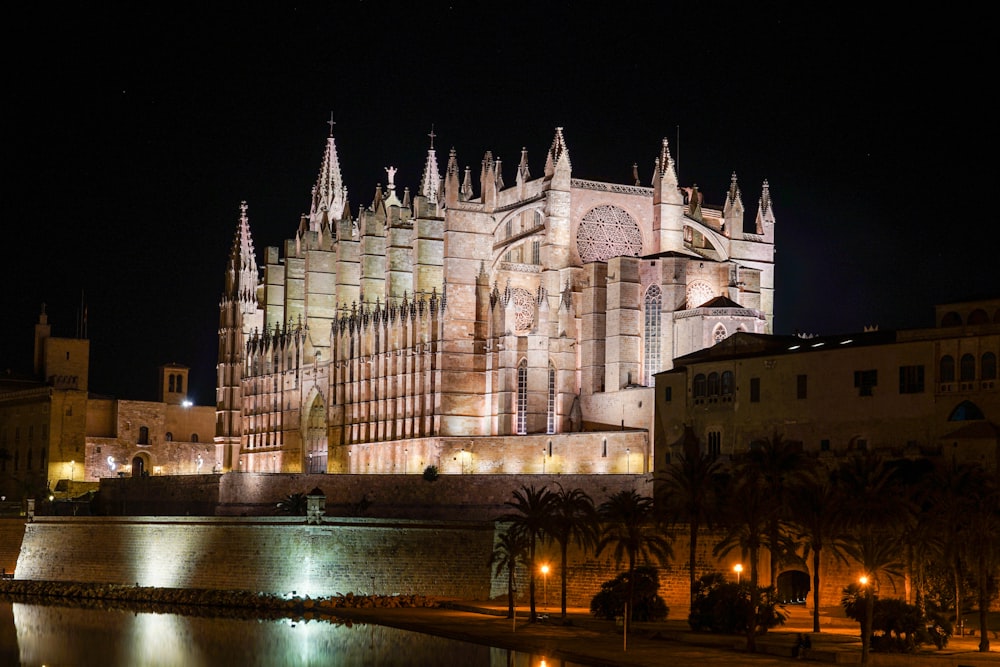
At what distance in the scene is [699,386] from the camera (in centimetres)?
5619

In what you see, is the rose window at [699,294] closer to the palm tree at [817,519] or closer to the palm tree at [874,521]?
the palm tree at [817,519]

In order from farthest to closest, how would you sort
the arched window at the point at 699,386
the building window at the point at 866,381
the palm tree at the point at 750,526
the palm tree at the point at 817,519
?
the arched window at the point at 699,386 → the building window at the point at 866,381 → the palm tree at the point at 817,519 → the palm tree at the point at 750,526

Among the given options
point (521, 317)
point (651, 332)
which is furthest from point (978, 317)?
point (521, 317)

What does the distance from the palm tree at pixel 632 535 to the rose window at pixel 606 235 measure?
72.4 ft

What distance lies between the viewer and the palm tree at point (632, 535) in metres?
45.8

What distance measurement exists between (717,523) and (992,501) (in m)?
7.30

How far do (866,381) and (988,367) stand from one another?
4.00m

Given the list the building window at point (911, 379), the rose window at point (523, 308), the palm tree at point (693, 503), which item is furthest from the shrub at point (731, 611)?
the rose window at point (523, 308)

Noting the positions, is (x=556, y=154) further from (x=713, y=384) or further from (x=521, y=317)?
(x=713, y=384)

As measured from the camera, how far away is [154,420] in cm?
9225

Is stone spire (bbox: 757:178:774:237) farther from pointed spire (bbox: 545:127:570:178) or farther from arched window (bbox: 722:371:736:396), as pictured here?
arched window (bbox: 722:371:736:396)

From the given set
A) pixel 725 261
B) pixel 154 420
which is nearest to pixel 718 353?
pixel 725 261

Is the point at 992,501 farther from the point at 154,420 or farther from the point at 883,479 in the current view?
the point at 154,420

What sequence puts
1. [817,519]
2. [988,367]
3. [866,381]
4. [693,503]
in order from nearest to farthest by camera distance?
1. [817,519]
2. [693,503]
3. [988,367]
4. [866,381]
